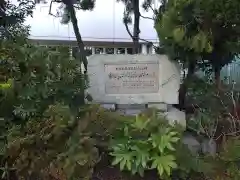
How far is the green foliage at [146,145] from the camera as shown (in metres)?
3.59

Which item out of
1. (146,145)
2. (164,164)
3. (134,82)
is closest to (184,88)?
(134,82)

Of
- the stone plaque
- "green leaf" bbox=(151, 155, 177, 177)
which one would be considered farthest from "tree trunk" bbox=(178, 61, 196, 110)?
"green leaf" bbox=(151, 155, 177, 177)

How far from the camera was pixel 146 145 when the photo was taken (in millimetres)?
Result: 3711

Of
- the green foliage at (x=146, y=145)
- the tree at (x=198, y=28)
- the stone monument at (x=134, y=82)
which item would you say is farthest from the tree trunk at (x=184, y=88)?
the green foliage at (x=146, y=145)

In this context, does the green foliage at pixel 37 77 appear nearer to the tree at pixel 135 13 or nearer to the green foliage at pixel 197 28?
the green foliage at pixel 197 28

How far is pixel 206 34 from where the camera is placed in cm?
489

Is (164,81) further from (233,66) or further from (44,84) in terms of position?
(233,66)

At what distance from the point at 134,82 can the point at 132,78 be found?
0.06 meters

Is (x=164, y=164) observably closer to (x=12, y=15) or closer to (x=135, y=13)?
(x=12, y=15)

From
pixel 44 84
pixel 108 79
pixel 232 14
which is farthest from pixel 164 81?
pixel 44 84

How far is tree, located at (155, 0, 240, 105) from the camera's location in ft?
15.1

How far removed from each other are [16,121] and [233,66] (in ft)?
22.5

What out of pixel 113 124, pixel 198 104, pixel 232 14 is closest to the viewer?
pixel 113 124

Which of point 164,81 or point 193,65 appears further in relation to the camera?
point 193,65
